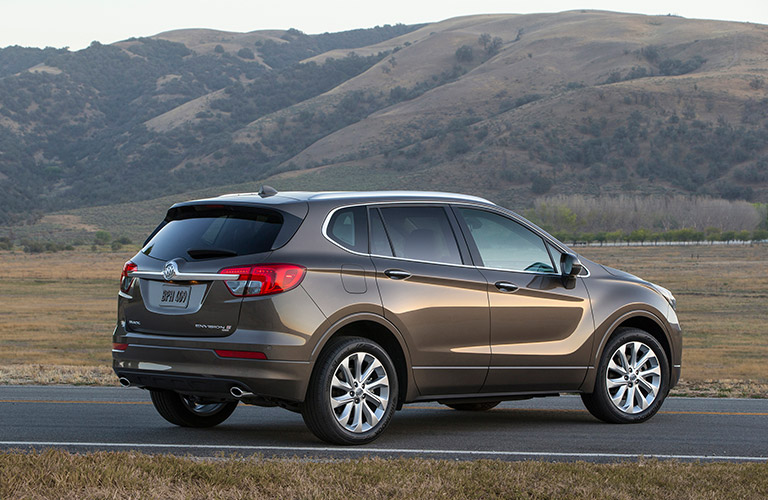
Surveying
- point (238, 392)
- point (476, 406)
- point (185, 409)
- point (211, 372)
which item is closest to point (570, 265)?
point (476, 406)

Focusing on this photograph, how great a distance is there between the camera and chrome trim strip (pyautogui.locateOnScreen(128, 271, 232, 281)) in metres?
7.42

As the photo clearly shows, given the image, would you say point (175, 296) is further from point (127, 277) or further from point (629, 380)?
point (629, 380)

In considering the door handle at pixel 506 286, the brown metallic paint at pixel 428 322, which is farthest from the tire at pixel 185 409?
the door handle at pixel 506 286

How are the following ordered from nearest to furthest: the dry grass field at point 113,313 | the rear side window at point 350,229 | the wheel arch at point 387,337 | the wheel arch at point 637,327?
the wheel arch at point 387,337 → the rear side window at point 350,229 → the wheel arch at point 637,327 → the dry grass field at point 113,313

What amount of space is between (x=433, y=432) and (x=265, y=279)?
220 cm

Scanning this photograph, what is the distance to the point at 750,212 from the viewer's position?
13350 cm

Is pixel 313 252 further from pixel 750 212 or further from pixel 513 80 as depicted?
pixel 513 80

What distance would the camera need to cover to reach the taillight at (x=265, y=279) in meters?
7.31

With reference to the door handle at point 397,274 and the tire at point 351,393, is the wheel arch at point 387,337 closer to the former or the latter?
the tire at point 351,393

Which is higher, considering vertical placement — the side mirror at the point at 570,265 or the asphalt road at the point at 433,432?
the side mirror at the point at 570,265

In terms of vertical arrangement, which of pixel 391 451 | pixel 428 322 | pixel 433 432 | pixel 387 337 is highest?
pixel 428 322

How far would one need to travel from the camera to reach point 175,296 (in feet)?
25.2

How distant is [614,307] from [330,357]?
2.97 m

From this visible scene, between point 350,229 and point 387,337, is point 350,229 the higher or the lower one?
the higher one
